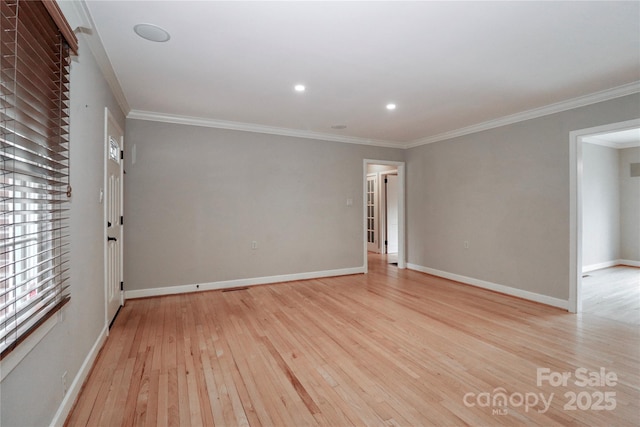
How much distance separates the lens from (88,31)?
2098mm

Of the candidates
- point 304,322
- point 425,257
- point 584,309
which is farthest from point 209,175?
point 584,309

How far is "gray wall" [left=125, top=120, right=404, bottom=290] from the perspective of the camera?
13.4 feet

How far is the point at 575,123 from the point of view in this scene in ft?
11.7

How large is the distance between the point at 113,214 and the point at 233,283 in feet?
6.28

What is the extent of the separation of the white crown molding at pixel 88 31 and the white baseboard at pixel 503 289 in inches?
209

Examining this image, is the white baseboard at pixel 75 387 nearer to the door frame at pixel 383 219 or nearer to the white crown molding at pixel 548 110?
the white crown molding at pixel 548 110

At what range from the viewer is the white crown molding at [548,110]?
3170 millimetres

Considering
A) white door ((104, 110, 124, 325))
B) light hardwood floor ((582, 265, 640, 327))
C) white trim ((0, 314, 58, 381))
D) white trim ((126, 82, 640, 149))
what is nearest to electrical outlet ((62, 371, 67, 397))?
white trim ((0, 314, 58, 381))

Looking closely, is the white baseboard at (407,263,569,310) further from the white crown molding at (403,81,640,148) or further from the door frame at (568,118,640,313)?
the white crown molding at (403,81,640,148)

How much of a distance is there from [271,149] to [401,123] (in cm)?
206

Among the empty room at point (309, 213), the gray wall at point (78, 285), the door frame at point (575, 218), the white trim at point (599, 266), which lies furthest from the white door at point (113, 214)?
the white trim at point (599, 266)

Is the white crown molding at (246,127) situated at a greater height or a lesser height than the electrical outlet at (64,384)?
greater

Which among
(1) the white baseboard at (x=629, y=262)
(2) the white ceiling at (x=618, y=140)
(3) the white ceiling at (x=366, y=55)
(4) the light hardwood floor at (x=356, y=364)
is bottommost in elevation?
(4) the light hardwood floor at (x=356, y=364)

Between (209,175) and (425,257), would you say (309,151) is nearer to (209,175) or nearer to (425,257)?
(209,175)
